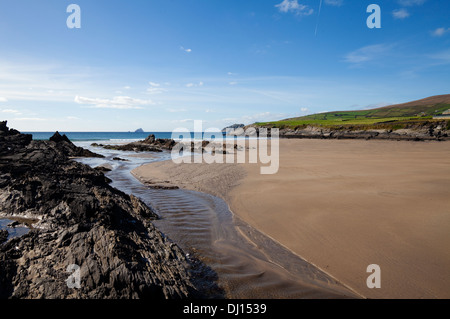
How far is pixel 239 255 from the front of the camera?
5836mm

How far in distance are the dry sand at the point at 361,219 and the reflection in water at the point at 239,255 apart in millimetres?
383

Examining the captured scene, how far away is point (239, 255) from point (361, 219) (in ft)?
13.6

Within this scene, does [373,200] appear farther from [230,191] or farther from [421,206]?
[230,191]

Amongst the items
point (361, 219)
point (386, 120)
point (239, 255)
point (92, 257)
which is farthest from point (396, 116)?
point (92, 257)

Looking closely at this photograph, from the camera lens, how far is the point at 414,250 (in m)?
5.50

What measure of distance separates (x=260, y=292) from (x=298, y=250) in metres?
1.97

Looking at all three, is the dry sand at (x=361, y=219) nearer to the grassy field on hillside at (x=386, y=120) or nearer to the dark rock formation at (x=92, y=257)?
the dark rock formation at (x=92, y=257)

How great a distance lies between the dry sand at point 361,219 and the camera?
4.82 metres

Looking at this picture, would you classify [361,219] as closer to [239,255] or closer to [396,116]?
[239,255]

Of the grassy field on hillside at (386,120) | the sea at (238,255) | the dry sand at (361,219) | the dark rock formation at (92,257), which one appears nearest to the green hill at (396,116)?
the grassy field on hillside at (386,120)

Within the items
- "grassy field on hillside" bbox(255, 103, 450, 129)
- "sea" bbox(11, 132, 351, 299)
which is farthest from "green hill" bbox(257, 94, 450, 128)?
"sea" bbox(11, 132, 351, 299)
